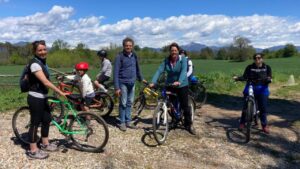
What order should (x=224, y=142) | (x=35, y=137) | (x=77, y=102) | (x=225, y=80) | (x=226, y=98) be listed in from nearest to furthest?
(x=35, y=137) → (x=77, y=102) → (x=224, y=142) → (x=226, y=98) → (x=225, y=80)

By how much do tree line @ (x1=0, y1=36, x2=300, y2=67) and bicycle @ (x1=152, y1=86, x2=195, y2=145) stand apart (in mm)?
33587

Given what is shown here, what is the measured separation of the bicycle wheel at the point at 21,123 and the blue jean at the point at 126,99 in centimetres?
179

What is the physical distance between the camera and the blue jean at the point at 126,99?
6.60 m

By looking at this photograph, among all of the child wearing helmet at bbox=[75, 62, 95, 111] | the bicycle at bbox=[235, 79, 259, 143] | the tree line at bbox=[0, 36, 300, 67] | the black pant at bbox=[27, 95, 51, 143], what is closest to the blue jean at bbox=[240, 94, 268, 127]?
the bicycle at bbox=[235, 79, 259, 143]

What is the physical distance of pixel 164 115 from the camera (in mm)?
6074

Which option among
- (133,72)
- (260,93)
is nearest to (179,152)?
(133,72)

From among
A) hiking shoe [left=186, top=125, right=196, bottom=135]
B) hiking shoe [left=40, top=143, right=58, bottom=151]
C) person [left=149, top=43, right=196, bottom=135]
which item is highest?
person [left=149, top=43, right=196, bottom=135]

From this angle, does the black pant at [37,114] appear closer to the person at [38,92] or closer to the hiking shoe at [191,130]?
the person at [38,92]

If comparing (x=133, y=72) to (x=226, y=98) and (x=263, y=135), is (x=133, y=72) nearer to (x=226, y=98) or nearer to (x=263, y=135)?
(x=263, y=135)

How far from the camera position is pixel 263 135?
689cm

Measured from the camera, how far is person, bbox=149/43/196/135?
6.19 m

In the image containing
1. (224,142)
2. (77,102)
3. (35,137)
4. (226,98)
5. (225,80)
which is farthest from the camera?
(225,80)

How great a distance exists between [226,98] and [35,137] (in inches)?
326

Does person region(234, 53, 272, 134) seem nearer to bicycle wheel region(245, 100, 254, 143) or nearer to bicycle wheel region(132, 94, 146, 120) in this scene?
bicycle wheel region(245, 100, 254, 143)
